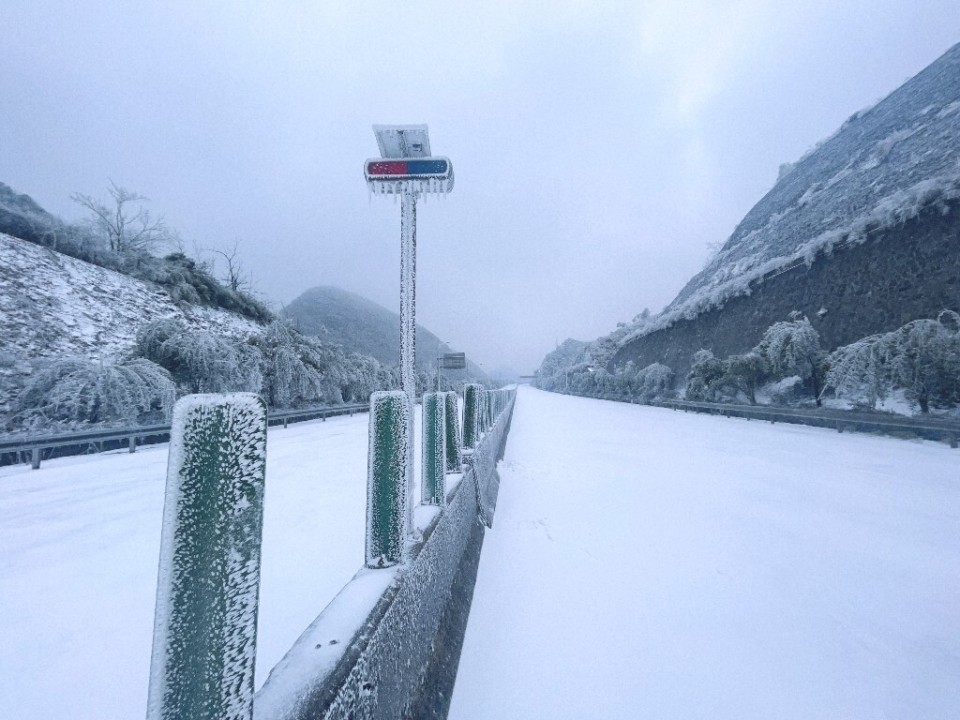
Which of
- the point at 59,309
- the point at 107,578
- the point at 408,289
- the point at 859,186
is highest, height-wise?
the point at 859,186

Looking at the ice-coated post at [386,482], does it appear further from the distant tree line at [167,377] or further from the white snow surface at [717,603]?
the distant tree line at [167,377]

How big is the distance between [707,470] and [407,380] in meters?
7.54

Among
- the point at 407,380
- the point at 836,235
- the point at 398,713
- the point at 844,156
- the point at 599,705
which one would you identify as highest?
the point at 844,156

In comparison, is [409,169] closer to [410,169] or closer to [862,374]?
[410,169]

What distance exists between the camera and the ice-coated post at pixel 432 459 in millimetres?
3078

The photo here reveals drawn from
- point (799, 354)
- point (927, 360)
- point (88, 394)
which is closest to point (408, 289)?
point (88, 394)

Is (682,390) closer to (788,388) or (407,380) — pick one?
(788,388)

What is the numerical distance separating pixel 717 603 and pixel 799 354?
1844 cm

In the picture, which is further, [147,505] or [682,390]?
[682,390]

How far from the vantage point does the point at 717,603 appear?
3.16 m

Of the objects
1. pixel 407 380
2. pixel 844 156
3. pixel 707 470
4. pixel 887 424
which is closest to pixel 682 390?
pixel 887 424

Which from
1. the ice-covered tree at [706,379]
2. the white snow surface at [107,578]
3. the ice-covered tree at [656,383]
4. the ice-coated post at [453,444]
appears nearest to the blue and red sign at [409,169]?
the ice-coated post at [453,444]

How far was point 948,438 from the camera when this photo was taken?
10.4 metres

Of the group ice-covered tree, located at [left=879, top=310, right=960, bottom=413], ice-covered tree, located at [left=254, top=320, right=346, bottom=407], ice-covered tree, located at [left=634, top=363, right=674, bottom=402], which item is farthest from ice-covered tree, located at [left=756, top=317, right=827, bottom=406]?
ice-covered tree, located at [left=254, top=320, right=346, bottom=407]
